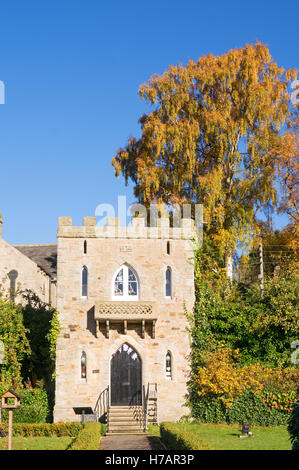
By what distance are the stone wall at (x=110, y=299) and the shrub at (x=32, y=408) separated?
3.14ft

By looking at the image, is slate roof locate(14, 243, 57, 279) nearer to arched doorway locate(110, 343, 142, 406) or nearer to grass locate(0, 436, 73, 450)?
arched doorway locate(110, 343, 142, 406)

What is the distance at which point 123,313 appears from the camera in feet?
85.4

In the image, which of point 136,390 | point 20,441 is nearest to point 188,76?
point 136,390

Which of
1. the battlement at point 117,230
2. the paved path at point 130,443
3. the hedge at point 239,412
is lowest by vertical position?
the paved path at point 130,443

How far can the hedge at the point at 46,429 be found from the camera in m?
23.0

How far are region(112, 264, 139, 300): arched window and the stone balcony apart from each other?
1.05 m

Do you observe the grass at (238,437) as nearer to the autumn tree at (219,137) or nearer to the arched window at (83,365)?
the arched window at (83,365)

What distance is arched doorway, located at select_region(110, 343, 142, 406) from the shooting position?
2636 centimetres

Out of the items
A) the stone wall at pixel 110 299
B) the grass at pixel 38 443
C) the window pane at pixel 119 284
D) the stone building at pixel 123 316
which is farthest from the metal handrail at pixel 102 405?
the window pane at pixel 119 284

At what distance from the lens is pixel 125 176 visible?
113 ft

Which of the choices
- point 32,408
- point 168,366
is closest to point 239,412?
point 168,366

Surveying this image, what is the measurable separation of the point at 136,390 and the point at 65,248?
274 inches

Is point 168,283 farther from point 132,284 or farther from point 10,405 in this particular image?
point 10,405

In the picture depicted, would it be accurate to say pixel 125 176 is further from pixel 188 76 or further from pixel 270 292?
pixel 270 292
